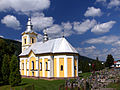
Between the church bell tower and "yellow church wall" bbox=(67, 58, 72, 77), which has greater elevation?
the church bell tower

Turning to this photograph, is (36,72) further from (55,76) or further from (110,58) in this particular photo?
(110,58)

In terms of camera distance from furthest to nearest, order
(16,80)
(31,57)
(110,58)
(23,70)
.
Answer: (110,58)
(23,70)
(31,57)
(16,80)

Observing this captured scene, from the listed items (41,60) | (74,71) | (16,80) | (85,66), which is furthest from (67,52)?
(85,66)

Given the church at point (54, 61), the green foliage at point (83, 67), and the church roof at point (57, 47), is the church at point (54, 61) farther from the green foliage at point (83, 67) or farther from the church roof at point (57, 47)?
the green foliage at point (83, 67)

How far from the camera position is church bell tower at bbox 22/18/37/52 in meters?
41.3

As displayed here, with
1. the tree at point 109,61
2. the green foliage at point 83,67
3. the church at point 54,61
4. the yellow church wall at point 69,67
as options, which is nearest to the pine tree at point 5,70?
the church at point 54,61

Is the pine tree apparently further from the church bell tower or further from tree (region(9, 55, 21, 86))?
the church bell tower


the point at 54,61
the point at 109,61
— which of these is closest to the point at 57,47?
the point at 54,61

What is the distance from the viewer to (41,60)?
3312 cm

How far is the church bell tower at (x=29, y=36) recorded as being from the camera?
4134 centimetres

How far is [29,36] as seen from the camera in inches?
1633

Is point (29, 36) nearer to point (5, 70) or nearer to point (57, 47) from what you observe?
point (57, 47)

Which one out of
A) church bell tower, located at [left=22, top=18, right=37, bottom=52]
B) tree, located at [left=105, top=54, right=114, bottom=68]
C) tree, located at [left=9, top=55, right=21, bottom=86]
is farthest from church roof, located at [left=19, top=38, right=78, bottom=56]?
tree, located at [left=105, top=54, right=114, bottom=68]

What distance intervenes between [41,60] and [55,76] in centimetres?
517
